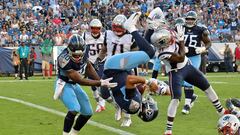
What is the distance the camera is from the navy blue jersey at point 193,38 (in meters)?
11.4

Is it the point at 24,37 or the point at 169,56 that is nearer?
the point at 169,56

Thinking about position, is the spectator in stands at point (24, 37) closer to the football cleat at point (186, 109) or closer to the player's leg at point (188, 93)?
the player's leg at point (188, 93)

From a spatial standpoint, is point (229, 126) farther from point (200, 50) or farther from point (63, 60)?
point (200, 50)

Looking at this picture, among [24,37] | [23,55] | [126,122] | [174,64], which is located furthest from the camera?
[24,37]

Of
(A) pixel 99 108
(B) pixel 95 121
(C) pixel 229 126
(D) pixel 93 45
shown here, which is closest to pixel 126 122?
(B) pixel 95 121

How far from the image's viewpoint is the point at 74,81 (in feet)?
25.8

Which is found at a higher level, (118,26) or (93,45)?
(118,26)

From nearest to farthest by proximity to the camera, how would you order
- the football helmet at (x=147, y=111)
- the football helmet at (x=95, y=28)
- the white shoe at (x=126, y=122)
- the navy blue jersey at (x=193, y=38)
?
the football helmet at (x=147, y=111)
the white shoe at (x=126, y=122)
the navy blue jersey at (x=193, y=38)
the football helmet at (x=95, y=28)

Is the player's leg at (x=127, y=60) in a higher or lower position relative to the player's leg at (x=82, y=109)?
higher

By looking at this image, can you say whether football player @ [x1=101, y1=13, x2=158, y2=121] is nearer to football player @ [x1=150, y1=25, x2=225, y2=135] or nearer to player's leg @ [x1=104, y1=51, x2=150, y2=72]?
player's leg @ [x1=104, y1=51, x2=150, y2=72]

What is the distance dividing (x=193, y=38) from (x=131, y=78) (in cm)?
350

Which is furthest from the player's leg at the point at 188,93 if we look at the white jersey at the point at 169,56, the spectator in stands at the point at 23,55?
the spectator in stands at the point at 23,55

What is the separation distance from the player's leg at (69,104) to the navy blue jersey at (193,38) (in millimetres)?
3875

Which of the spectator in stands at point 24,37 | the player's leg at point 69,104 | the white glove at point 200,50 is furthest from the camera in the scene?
the spectator in stands at point 24,37
